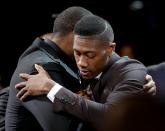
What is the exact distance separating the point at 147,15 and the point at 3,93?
1.69 metres

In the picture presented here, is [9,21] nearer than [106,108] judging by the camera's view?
No

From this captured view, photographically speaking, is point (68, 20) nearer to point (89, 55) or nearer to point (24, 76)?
point (89, 55)

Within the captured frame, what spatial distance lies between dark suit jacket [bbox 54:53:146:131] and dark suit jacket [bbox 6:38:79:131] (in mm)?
48

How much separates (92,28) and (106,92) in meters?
0.29

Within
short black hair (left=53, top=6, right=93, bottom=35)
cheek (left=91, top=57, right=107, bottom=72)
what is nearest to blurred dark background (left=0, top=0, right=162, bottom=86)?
short black hair (left=53, top=6, right=93, bottom=35)

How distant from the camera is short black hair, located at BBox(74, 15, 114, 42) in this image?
1.96m

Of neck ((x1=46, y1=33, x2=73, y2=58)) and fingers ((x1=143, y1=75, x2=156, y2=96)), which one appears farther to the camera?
neck ((x1=46, y1=33, x2=73, y2=58))

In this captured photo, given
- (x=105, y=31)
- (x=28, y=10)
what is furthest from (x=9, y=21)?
(x=105, y=31)

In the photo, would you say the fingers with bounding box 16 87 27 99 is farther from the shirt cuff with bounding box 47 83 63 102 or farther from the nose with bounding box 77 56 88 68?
the nose with bounding box 77 56 88 68

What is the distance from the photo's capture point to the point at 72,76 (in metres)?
1.99

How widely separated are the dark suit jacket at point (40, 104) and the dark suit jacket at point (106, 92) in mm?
48

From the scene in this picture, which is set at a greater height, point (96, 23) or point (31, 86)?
point (96, 23)

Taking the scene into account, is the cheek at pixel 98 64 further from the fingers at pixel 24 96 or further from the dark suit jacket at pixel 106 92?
the fingers at pixel 24 96

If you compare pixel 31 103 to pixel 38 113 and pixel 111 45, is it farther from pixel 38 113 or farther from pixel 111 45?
pixel 111 45
